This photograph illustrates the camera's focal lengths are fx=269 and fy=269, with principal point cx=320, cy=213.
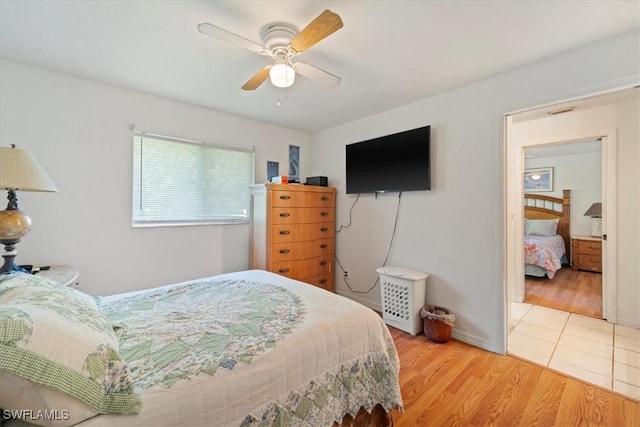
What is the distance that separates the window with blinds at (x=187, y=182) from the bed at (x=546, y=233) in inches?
183

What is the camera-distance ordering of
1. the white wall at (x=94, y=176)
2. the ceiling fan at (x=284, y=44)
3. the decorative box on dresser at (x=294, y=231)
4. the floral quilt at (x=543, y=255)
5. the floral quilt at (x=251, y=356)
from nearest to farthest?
the floral quilt at (x=251, y=356) < the ceiling fan at (x=284, y=44) < the white wall at (x=94, y=176) < the decorative box on dresser at (x=294, y=231) < the floral quilt at (x=543, y=255)

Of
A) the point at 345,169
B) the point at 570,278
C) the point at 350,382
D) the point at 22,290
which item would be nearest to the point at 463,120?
the point at 345,169

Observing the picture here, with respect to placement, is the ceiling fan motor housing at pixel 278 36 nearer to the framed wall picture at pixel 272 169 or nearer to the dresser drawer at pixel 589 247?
the framed wall picture at pixel 272 169

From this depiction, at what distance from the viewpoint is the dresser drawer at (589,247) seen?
4.76 m

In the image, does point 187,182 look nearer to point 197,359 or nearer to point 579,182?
point 197,359

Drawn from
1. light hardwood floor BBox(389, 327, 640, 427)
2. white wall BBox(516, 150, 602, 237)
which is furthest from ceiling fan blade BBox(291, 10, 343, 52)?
white wall BBox(516, 150, 602, 237)

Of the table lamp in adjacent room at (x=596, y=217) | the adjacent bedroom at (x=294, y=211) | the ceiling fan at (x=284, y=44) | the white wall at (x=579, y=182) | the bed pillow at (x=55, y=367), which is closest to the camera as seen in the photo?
the bed pillow at (x=55, y=367)

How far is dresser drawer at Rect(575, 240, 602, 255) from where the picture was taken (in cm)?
476

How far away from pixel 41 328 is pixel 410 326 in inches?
105

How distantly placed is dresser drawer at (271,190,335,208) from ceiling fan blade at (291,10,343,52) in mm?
1760

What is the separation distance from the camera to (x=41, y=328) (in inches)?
30.7

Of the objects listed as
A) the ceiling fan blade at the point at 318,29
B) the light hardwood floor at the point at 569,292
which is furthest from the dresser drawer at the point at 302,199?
the light hardwood floor at the point at 569,292

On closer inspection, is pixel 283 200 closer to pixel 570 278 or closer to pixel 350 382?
pixel 350 382

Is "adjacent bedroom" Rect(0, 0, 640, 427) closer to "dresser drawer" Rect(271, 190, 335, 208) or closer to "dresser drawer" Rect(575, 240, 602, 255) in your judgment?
"dresser drawer" Rect(271, 190, 335, 208)
